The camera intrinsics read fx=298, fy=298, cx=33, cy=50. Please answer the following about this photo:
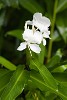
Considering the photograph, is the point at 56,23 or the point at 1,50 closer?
the point at 56,23

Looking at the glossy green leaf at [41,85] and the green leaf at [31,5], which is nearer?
the glossy green leaf at [41,85]

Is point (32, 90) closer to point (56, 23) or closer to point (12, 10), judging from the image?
point (56, 23)

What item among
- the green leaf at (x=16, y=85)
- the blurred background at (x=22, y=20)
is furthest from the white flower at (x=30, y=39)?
the blurred background at (x=22, y=20)

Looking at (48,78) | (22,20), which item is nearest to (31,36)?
(48,78)

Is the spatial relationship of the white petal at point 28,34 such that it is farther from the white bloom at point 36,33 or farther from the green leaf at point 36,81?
the green leaf at point 36,81

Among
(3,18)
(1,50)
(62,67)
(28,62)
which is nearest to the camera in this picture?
(28,62)

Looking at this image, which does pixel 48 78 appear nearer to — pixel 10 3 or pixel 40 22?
pixel 40 22

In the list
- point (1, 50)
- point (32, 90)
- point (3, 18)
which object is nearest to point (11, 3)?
point (3, 18)
